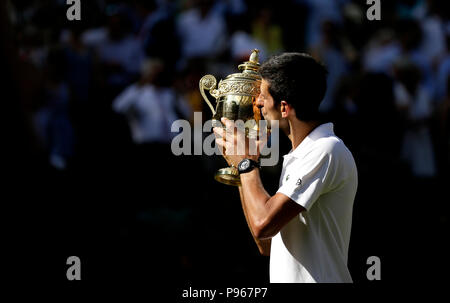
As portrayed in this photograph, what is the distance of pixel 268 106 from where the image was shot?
3.15 m

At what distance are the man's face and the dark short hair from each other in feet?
0.07

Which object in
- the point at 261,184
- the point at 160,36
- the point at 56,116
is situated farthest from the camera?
the point at 160,36

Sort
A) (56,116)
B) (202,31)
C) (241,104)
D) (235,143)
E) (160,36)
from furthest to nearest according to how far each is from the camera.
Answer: (202,31) → (160,36) → (56,116) → (241,104) → (235,143)

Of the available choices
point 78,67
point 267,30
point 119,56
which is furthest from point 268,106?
point 267,30

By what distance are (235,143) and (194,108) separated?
385cm

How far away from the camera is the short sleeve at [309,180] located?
9.78ft

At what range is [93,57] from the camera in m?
7.39

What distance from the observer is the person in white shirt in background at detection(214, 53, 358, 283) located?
9.84 ft

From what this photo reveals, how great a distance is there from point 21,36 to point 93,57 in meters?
0.79

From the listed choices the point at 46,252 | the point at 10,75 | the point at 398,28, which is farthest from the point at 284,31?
the point at 10,75

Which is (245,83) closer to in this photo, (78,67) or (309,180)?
(309,180)

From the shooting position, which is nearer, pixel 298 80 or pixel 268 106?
pixel 298 80

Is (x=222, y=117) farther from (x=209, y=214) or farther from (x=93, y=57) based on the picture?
(x=93, y=57)

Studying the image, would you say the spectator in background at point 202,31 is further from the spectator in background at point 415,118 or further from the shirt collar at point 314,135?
the shirt collar at point 314,135
